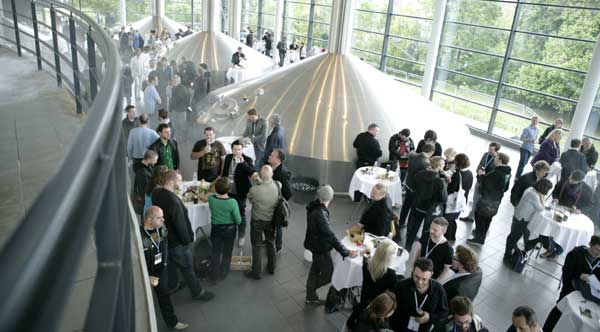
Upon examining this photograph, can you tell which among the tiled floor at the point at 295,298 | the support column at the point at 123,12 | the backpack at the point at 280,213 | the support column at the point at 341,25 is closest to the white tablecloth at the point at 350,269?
the tiled floor at the point at 295,298

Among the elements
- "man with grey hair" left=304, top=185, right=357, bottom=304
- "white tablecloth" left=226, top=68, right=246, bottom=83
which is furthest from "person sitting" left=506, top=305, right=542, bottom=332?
"white tablecloth" left=226, top=68, right=246, bottom=83

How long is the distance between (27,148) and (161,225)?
1.43m

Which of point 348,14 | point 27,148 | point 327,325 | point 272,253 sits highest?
point 348,14

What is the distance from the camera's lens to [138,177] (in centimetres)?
608

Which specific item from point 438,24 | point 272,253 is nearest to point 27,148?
point 272,253

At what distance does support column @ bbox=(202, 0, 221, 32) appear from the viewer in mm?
18375

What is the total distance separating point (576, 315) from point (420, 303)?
6.74 ft

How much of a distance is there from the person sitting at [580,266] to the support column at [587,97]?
8.10 m

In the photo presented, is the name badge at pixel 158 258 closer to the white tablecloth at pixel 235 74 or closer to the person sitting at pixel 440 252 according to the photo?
the person sitting at pixel 440 252

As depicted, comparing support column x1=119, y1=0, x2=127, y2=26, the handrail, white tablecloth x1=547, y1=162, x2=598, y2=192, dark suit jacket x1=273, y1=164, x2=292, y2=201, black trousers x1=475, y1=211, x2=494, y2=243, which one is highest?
the handrail

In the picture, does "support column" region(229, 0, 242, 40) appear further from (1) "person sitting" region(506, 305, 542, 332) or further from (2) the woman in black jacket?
(1) "person sitting" region(506, 305, 542, 332)

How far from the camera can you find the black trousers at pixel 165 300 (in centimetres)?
491

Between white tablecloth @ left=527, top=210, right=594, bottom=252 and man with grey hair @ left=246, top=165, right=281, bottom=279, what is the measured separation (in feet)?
13.2

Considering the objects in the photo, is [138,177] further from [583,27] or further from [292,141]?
[583,27]
